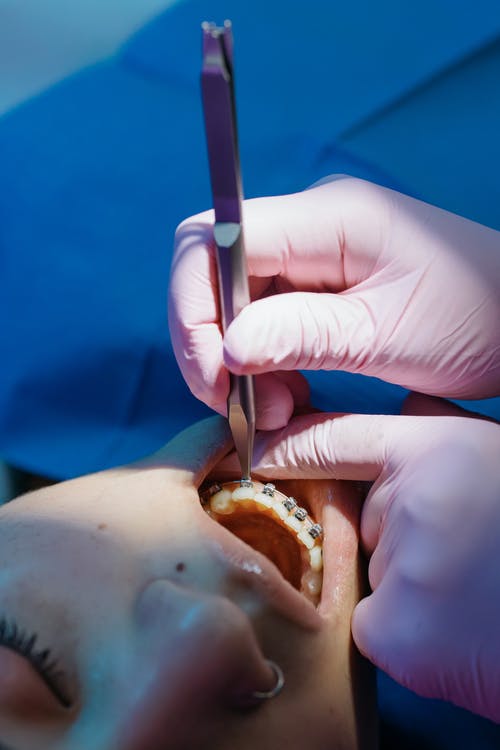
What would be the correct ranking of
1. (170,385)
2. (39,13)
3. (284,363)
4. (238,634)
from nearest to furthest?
1. (238,634)
2. (284,363)
3. (170,385)
4. (39,13)

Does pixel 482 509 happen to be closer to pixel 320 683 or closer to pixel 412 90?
pixel 320 683

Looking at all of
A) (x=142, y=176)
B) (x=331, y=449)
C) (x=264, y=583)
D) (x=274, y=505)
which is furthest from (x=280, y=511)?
(x=142, y=176)

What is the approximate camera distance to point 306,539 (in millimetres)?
1041

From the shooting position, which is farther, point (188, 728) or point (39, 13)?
point (39, 13)

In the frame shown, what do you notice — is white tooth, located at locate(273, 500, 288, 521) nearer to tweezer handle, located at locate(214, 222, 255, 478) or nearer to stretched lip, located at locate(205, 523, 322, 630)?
tweezer handle, located at locate(214, 222, 255, 478)

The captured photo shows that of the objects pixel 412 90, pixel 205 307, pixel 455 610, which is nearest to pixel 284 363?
pixel 205 307

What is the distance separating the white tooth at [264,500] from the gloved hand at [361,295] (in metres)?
0.11

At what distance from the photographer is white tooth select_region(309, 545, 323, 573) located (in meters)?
1.03

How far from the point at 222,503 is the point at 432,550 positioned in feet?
1.08

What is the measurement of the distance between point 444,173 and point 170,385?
2.35 ft

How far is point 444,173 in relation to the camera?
149 centimetres

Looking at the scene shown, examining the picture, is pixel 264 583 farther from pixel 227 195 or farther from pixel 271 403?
pixel 227 195

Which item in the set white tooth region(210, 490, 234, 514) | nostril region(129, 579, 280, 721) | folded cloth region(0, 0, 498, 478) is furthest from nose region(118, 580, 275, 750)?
folded cloth region(0, 0, 498, 478)

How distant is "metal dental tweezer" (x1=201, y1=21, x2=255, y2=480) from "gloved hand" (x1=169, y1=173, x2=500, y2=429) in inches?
2.6
